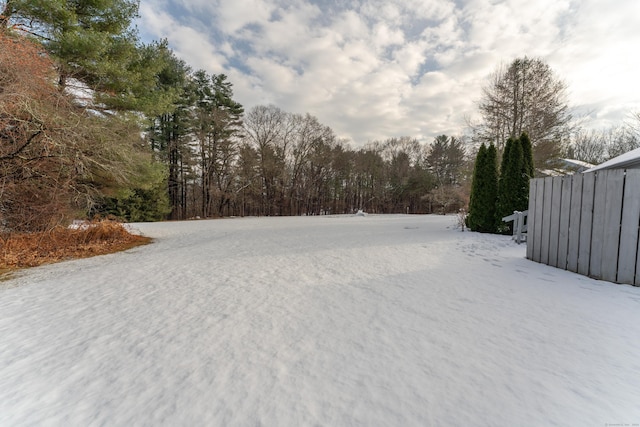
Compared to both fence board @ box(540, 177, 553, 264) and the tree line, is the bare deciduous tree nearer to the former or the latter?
the tree line

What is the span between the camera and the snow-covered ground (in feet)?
4.73

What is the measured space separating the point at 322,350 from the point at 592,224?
4.42 meters

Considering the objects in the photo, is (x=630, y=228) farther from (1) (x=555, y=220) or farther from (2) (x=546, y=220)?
(2) (x=546, y=220)

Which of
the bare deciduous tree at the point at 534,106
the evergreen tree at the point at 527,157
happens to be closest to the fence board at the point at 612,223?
the evergreen tree at the point at 527,157

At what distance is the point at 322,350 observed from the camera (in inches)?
79.7

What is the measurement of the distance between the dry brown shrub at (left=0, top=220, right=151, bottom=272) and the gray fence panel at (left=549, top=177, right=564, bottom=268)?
31.5 feet

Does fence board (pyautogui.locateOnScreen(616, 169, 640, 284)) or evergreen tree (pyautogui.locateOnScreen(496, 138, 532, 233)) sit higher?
evergreen tree (pyautogui.locateOnScreen(496, 138, 532, 233))

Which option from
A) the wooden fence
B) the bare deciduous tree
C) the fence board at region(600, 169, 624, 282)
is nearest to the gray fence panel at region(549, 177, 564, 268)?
the wooden fence

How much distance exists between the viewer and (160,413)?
1.43m

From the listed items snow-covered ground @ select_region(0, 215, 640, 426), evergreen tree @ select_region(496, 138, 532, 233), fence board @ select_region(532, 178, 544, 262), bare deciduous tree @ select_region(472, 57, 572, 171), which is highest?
bare deciduous tree @ select_region(472, 57, 572, 171)

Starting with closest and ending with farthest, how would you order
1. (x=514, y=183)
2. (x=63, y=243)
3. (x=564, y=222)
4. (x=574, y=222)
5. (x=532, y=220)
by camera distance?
(x=574, y=222) < (x=564, y=222) < (x=532, y=220) < (x=63, y=243) < (x=514, y=183)

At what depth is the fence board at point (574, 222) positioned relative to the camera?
3.88 meters

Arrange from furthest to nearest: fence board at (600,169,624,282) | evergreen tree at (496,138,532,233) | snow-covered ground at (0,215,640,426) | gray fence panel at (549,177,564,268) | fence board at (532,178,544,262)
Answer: evergreen tree at (496,138,532,233), fence board at (532,178,544,262), gray fence panel at (549,177,564,268), fence board at (600,169,624,282), snow-covered ground at (0,215,640,426)

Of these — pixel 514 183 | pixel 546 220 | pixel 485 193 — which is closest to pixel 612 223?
pixel 546 220
